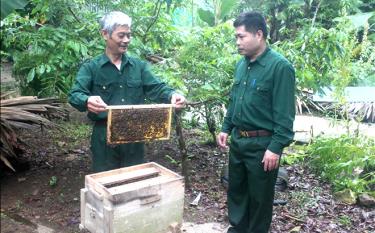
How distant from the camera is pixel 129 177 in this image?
3.01m

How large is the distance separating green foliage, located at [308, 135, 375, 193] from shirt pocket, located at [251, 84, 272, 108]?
2.09 m

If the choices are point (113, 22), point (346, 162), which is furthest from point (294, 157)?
point (113, 22)

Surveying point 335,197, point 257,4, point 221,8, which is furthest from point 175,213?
point 257,4

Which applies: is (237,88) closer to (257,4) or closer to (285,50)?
(285,50)

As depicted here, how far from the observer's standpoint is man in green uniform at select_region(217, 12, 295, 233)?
10.6 feet

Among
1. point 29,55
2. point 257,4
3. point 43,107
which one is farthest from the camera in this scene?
point 257,4

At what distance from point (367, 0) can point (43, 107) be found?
11326mm

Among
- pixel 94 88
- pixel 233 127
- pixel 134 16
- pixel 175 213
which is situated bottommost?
pixel 175 213

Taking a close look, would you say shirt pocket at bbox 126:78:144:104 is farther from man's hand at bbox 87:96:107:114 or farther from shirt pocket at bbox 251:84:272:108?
shirt pocket at bbox 251:84:272:108

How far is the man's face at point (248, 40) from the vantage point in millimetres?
3334

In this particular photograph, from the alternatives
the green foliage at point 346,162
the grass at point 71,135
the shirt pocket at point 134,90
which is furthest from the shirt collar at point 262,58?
the grass at point 71,135

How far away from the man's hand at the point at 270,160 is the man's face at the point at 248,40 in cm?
84

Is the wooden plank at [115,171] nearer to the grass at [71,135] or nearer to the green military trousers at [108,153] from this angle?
the green military trousers at [108,153]

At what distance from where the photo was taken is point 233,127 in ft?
12.3
